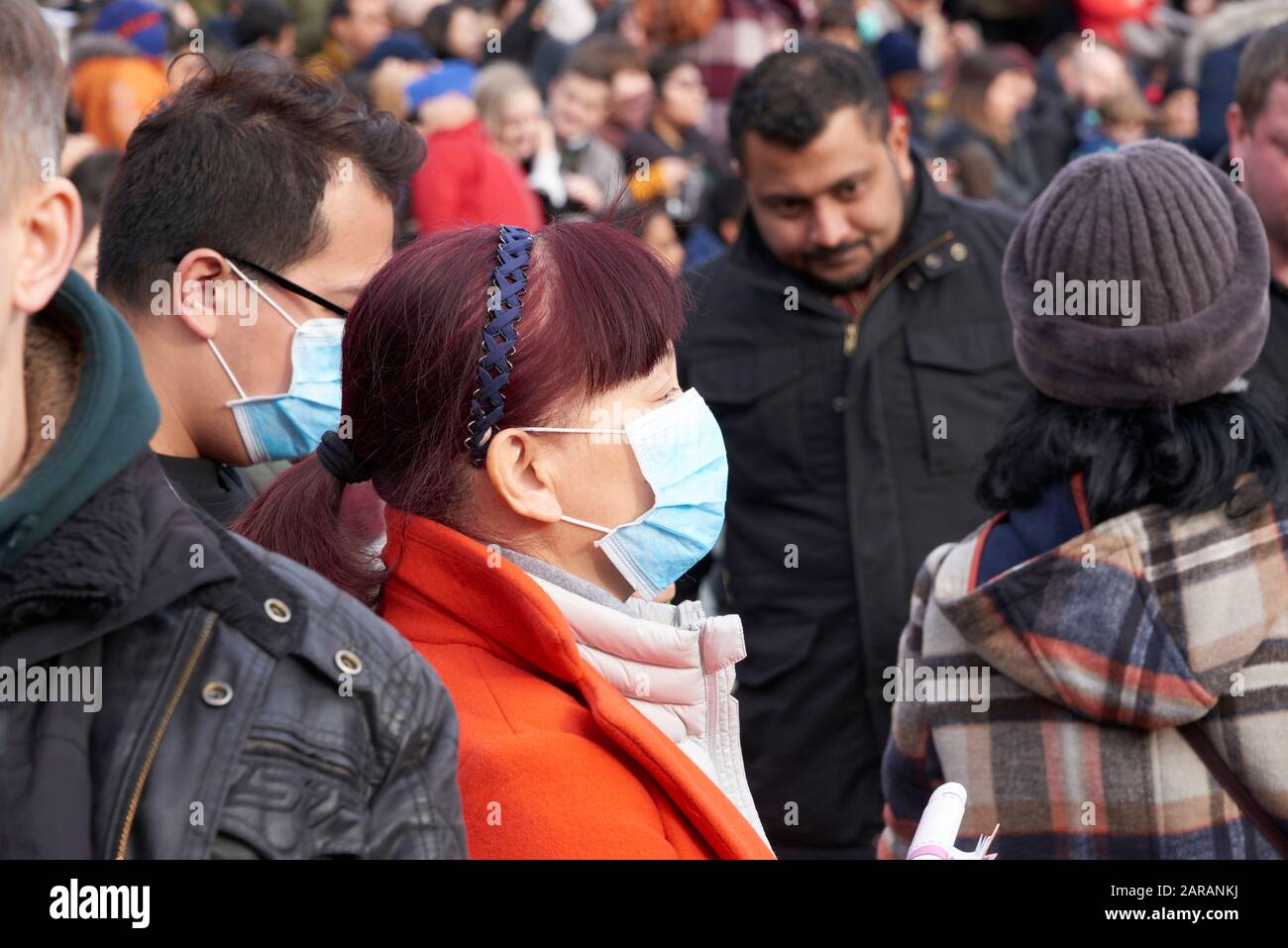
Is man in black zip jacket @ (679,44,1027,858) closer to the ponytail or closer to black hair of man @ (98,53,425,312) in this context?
black hair of man @ (98,53,425,312)

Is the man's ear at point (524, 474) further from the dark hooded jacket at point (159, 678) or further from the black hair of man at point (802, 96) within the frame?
the black hair of man at point (802, 96)

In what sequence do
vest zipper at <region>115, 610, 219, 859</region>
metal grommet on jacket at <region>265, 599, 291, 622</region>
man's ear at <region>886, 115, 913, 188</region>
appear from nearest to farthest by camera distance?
vest zipper at <region>115, 610, 219, 859</region> < metal grommet on jacket at <region>265, 599, 291, 622</region> < man's ear at <region>886, 115, 913, 188</region>

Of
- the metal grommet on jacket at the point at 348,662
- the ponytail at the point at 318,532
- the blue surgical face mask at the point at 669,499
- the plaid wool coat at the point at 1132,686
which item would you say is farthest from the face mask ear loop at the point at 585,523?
the metal grommet on jacket at the point at 348,662

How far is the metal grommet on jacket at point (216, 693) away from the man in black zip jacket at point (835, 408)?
3.10m

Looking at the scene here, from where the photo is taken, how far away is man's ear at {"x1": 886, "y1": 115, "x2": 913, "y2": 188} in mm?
4898

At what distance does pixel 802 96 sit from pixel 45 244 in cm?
347

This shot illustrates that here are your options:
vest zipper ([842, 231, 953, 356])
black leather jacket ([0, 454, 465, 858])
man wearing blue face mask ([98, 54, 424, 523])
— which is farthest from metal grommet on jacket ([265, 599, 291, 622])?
vest zipper ([842, 231, 953, 356])

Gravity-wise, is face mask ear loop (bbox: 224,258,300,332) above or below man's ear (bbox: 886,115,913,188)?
below

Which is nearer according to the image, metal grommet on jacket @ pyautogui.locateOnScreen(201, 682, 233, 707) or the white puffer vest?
metal grommet on jacket @ pyautogui.locateOnScreen(201, 682, 233, 707)

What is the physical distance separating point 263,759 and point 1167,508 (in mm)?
1627

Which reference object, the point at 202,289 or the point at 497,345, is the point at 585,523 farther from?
the point at 202,289
